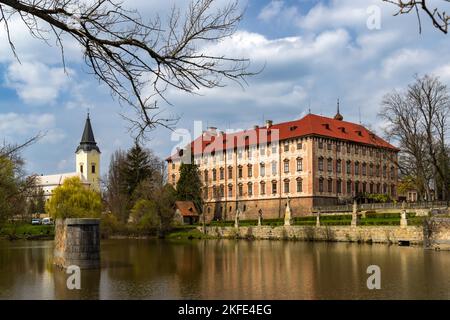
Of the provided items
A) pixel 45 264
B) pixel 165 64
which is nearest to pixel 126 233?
pixel 45 264

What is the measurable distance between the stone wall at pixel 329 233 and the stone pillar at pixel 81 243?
23.8 meters

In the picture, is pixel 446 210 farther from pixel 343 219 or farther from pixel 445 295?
pixel 445 295

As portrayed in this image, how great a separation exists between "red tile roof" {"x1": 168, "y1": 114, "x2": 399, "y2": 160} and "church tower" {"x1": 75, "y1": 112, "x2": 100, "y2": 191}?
135 feet

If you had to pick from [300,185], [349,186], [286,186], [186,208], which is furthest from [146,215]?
[349,186]

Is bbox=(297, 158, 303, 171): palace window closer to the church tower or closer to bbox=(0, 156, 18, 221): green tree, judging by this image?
bbox=(0, 156, 18, 221): green tree

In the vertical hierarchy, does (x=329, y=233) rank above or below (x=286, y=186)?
below

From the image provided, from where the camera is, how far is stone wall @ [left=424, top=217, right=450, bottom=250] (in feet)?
107

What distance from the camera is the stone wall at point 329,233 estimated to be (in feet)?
125

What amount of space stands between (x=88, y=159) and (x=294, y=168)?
195ft

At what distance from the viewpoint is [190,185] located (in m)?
65.7
